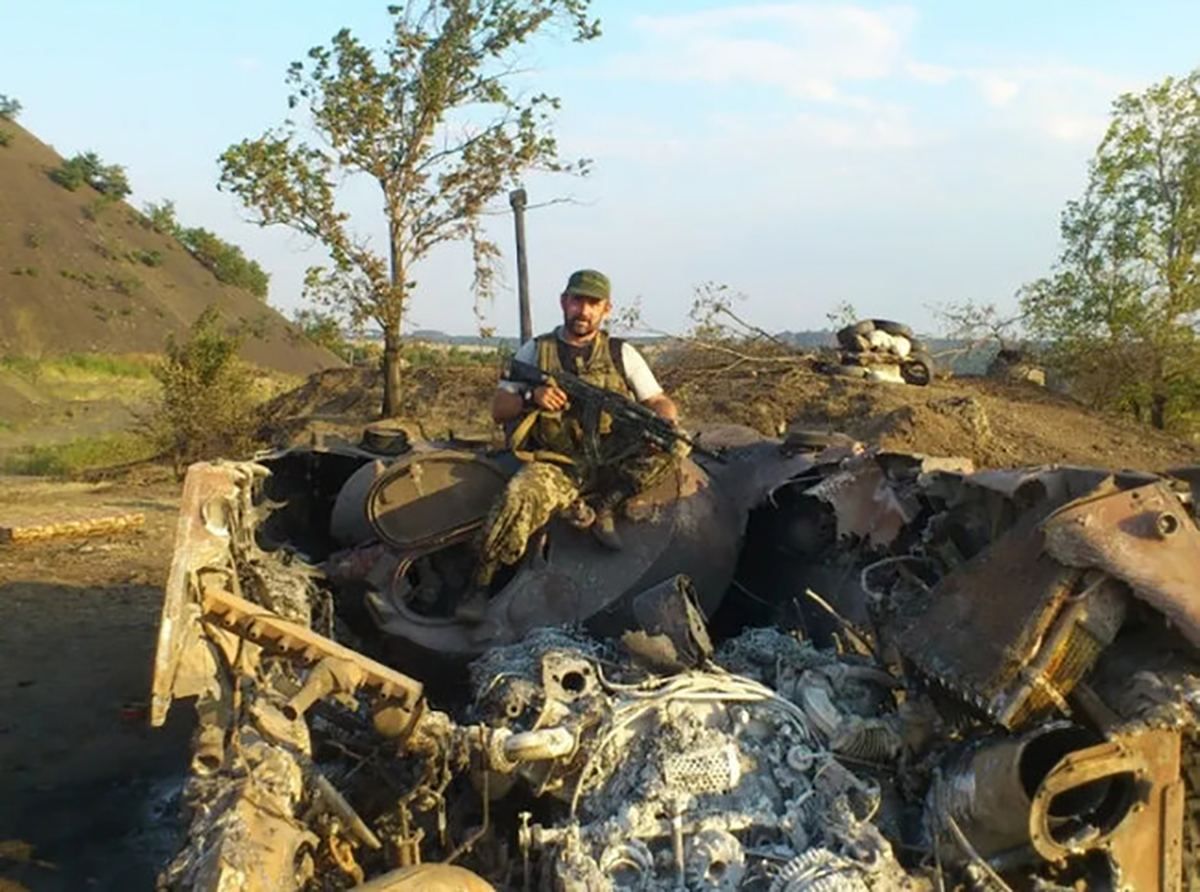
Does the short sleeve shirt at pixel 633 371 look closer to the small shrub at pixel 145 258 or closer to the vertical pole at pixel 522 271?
the vertical pole at pixel 522 271

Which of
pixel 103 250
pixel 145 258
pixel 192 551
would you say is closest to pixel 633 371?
pixel 192 551

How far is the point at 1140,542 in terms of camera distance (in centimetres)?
397

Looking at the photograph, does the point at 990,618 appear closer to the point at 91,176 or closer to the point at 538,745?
the point at 538,745

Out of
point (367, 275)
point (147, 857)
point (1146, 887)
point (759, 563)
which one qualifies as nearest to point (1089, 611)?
point (1146, 887)

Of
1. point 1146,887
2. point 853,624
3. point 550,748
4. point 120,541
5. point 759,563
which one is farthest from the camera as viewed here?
point 120,541

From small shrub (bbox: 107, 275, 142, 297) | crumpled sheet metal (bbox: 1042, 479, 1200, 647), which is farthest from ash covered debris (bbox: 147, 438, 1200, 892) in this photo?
small shrub (bbox: 107, 275, 142, 297)

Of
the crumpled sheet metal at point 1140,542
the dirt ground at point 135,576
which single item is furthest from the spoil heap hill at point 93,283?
the crumpled sheet metal at point 1140,542

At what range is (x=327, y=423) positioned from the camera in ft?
61.0

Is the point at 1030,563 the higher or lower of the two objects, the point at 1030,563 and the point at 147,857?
the higher

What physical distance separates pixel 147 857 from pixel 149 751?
1.43 meters

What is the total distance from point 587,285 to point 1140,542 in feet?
10.1

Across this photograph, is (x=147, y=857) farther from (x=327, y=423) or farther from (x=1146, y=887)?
(x=327, y=423)

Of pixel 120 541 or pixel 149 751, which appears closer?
pixel 149 751

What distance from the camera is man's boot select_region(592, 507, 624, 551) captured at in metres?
5.93
